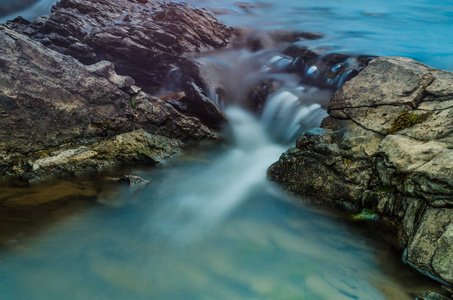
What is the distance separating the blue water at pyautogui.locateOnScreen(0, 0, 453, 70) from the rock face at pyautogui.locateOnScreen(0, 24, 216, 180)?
8675 millimetres

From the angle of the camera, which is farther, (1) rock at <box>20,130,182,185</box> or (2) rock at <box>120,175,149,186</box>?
(2) rock at <box>120,175,149,186</box>

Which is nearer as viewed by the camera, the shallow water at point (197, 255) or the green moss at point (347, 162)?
the shallow water at point (197, 255)

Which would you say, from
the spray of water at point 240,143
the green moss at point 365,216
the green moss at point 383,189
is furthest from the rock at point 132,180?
the green moss at point 383,189

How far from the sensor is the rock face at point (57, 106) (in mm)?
5957

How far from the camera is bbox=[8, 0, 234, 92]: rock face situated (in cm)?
1233

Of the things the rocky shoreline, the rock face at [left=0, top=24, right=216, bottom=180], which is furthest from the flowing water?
the rock face at [left=0, top=24, right=216, bottom=180]

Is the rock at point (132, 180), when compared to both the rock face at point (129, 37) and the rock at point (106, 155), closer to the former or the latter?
the rock at point (106, 155)

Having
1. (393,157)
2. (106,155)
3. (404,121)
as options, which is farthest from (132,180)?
(404,121)

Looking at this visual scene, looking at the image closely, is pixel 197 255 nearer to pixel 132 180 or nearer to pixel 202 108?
pixel 132 180

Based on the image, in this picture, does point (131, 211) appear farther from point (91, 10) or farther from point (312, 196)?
point (91, 10)

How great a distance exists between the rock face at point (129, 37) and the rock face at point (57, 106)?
4.69m

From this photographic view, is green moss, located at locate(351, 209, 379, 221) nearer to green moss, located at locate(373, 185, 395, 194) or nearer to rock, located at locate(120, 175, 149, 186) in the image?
green moss, located at locate(373, 185, 395, 194)

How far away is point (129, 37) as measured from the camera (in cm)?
1256

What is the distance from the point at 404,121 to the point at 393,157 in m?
0.87
